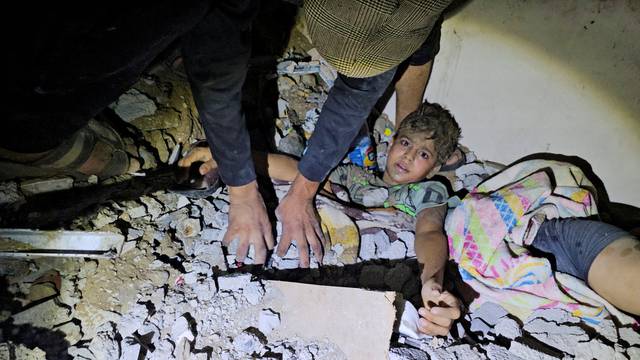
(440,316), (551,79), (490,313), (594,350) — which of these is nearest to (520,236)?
(490,313)

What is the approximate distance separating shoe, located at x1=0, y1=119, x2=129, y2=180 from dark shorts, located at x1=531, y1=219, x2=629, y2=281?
1.60 meters

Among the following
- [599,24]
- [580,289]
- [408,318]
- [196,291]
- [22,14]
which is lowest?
[196,291]

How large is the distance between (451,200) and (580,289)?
0.54 metres

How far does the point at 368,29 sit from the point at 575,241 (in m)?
1.17

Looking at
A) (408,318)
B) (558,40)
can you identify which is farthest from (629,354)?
(558,40)

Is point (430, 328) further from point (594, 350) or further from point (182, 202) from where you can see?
point (182, 202)

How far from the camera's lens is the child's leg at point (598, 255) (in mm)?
1271

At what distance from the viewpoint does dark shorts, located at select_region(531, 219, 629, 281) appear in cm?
136

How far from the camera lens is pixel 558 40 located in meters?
1.53

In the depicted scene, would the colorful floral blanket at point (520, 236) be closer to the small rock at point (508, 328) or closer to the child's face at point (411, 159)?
the small rock at point (508, 328)

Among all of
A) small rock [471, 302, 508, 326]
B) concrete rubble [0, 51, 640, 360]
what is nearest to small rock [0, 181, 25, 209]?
concrete rubble [0, 51, 640, 360]

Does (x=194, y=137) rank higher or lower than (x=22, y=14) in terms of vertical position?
lower

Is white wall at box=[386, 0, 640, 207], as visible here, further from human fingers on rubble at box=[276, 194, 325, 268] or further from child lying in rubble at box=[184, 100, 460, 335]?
human fingers on rubble at box=[276, 194, 325, 268]

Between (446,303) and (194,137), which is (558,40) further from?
(194,137)
